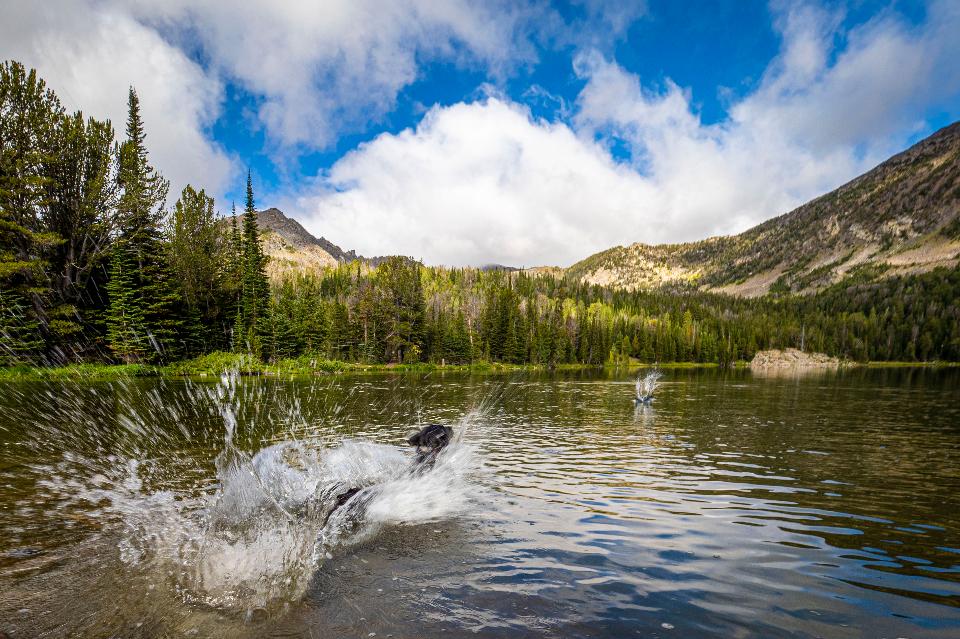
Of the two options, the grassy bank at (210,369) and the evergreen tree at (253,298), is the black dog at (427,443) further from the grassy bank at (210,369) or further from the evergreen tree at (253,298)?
the evergreen tree at (253,298)

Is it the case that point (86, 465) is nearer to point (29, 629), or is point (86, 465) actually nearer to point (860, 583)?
point (29, 629)

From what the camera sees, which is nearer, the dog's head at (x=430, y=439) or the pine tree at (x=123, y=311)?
the dog's head at (x=430, y=439)

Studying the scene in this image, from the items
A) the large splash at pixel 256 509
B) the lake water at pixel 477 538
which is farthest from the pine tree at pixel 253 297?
the large splash at pixel 256 509

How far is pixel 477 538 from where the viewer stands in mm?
9828

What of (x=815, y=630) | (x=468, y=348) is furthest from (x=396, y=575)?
(x=468, y=348)

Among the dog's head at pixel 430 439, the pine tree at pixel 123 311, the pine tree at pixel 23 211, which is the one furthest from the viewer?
the pine tree at pixel 123 311

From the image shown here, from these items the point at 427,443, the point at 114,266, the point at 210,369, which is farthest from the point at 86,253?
the point at 427,443

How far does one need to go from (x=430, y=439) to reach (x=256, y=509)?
5.58m

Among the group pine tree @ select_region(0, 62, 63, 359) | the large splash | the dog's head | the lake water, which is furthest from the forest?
the dog's head

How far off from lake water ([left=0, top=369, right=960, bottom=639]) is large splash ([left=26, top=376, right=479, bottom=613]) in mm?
68

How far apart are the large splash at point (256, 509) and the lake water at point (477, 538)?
68mm

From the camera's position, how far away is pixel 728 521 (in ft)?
37.2

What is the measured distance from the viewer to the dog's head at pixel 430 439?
47.5 ft

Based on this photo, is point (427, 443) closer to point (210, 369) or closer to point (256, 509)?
point (256, 509)
